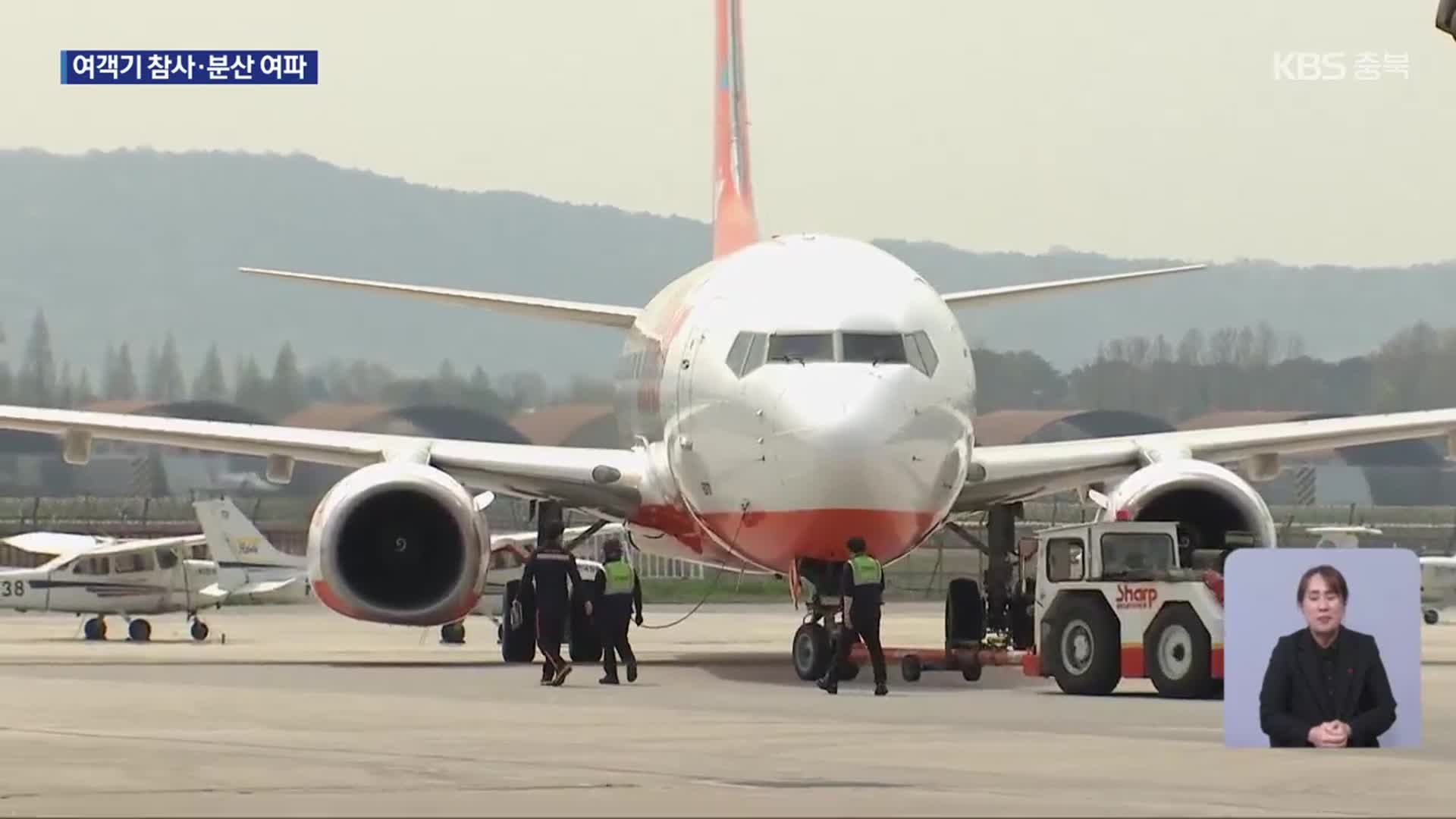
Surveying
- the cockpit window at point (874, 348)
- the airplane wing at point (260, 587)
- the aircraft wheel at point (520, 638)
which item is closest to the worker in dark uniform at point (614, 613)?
the cockpit window at point (874, 348)

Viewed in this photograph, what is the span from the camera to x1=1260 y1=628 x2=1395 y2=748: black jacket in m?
14.3

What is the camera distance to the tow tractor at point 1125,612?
832 inches

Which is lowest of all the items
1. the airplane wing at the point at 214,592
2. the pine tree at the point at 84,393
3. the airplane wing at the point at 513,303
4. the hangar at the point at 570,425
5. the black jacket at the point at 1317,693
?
the airplane wing at the point at 214,592

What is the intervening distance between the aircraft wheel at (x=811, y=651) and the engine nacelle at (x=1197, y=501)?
4356 millimetres

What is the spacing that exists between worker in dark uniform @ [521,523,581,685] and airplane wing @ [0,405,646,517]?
3565mm

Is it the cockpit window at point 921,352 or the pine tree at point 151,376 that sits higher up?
the pine tree at point 151,376

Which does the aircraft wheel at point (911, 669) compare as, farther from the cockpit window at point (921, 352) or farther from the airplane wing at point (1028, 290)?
A: the airplane wing at point (1028, 290)

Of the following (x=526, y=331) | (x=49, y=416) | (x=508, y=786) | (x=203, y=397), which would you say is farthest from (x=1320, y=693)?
(x=526, y=331)

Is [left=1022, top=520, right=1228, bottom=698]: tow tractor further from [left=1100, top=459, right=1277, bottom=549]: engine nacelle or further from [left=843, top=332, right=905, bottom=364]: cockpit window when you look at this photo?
[left=1100, top=459, right=1277, bottom=549]: engine nacelle

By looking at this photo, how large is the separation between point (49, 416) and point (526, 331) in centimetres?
5408

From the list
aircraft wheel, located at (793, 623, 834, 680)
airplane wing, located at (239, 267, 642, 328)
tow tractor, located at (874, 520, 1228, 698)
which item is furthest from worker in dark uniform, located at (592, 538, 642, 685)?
airplane wing, located at (239, 267, 642, 328)

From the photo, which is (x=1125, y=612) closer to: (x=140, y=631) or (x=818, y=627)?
(x=818, y=627)

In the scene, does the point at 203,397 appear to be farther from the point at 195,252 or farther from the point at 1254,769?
the point at 1254,769

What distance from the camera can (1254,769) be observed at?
43.5 feet
